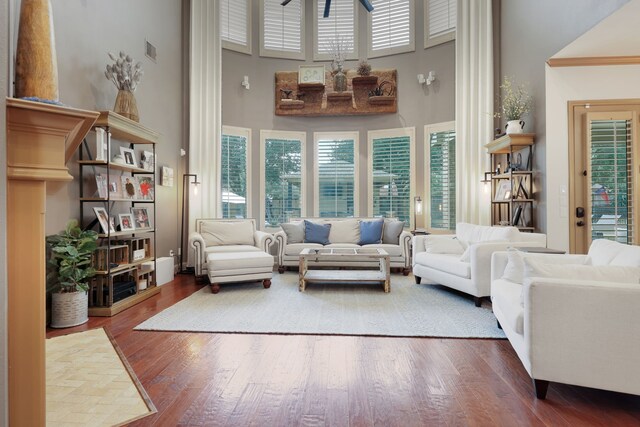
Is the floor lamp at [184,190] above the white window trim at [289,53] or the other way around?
the other way around

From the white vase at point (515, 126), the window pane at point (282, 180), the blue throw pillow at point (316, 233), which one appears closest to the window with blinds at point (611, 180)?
the white vase at point (515, 126)

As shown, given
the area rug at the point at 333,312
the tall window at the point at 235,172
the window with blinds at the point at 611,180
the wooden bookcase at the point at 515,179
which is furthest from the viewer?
the tall window at the point at 235,172

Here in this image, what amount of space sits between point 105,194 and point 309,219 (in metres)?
3.37

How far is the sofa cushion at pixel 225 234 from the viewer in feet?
17.7

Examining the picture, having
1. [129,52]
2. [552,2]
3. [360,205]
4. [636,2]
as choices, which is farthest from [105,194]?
[552,2]

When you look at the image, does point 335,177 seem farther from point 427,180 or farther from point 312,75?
point 312,75

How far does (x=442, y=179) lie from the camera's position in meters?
6.11

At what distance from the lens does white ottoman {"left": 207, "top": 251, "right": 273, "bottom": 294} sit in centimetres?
428

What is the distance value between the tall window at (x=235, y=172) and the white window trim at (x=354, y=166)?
Answer: 126cm

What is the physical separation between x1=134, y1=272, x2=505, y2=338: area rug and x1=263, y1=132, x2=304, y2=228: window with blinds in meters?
2.21

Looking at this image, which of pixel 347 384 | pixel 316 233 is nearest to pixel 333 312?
pixel 347 384

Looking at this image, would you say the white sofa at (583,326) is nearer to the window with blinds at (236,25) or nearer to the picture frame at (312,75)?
the picture frame at (312,75)

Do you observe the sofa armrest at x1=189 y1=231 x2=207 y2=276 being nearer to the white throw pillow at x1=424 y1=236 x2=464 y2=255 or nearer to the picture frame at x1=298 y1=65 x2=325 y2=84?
the white throw pillow at x1=424 y1=236 x2=464 y2=255

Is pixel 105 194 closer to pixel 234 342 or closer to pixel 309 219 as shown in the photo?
pixel 234 342
